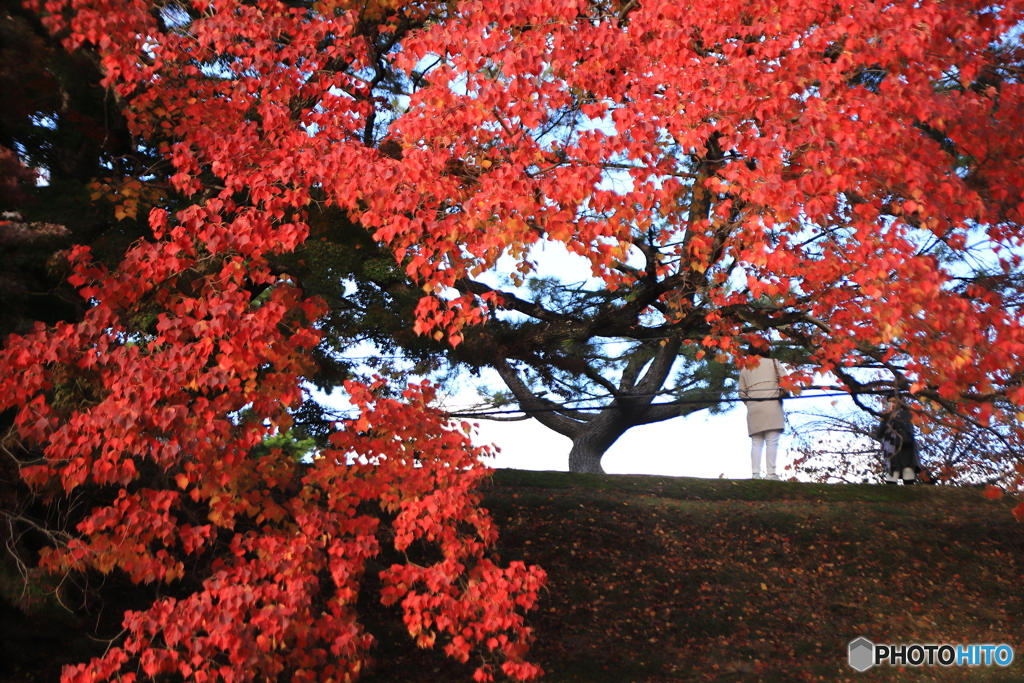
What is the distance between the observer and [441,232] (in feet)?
20.1

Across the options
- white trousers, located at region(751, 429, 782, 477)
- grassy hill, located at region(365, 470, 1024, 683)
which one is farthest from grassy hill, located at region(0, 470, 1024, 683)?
white trousers, located at region(751, 429, 782, 477)

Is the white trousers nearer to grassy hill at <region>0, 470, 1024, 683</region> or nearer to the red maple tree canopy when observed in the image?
grassy hill at <region>0, 470, 1024, 683</region>

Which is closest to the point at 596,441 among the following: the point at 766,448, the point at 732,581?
the point at 766,448

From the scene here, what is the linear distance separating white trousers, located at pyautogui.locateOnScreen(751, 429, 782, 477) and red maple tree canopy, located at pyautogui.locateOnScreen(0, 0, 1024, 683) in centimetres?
274

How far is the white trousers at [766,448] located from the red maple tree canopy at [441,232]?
8.99 feet

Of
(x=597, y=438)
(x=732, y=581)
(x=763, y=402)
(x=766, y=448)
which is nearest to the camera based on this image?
(x=732, y=581)

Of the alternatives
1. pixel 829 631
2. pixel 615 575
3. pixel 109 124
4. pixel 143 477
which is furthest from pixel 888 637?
pixel 109 124

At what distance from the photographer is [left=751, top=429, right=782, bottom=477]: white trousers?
10203 mm

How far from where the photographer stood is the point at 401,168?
6.14 m

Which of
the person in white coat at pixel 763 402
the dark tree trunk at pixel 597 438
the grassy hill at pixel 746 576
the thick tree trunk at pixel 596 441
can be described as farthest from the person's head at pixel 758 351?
the thick tree trunk at pixel 596 441

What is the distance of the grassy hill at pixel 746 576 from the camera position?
7832mm

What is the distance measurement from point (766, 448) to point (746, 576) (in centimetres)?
165

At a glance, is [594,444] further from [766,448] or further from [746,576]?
[746,576]

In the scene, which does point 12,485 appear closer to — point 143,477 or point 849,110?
point 143,477
